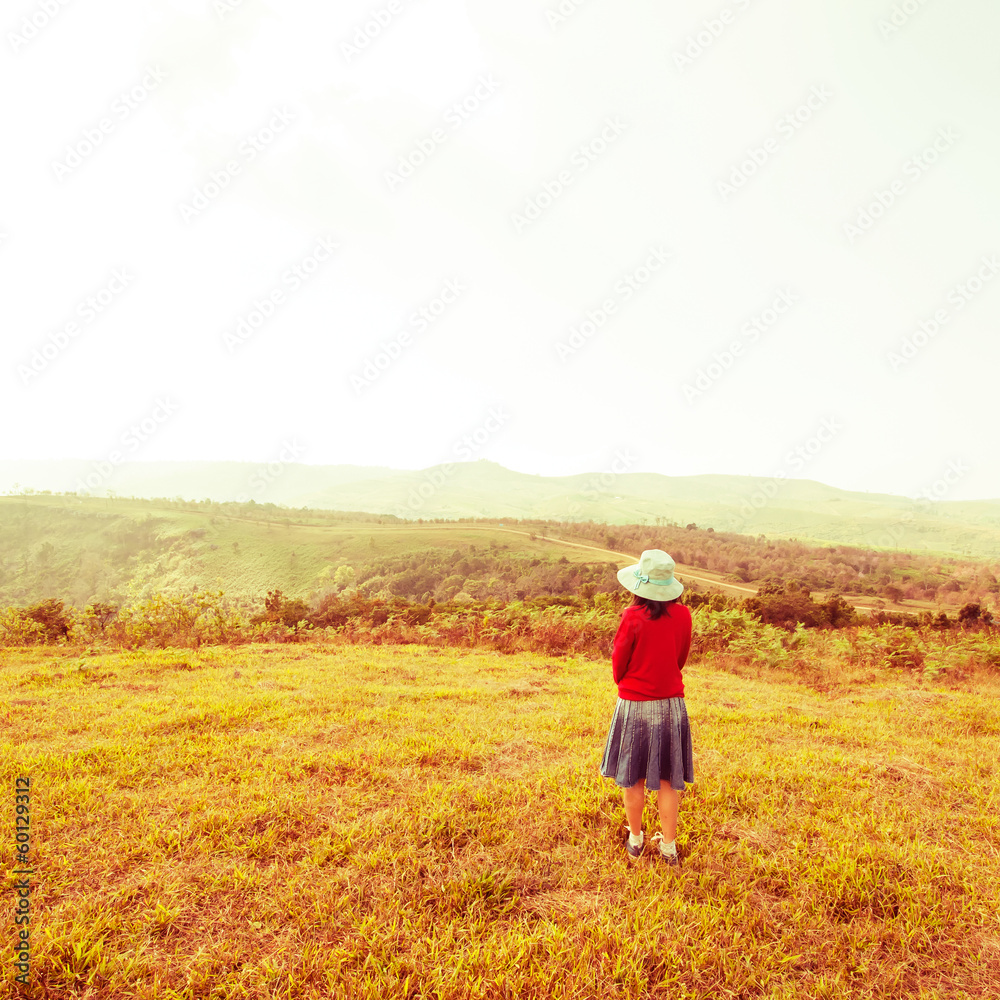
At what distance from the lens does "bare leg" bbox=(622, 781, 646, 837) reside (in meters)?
4.62

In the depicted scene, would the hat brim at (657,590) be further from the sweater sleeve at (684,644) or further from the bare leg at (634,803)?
the bare leg at (634,803)

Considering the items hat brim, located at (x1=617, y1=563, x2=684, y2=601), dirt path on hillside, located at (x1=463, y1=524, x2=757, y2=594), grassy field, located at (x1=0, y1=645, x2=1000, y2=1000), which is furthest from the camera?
dirt path on hillside, located at (x1=463, y1=524, x2=757, y2=594)

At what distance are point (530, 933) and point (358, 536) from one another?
4586 cm

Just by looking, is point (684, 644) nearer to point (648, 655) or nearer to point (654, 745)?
point (648, 655)

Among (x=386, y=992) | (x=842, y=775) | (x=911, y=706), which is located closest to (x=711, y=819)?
(x=842, y=775)

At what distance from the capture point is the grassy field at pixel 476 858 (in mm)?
3334

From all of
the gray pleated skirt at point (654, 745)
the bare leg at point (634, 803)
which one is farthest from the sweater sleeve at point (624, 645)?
the bare leg at point (634, 803)

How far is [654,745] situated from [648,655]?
0.86 meters

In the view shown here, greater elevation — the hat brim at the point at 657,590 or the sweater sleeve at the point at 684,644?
the hat brim at the point at 657,590

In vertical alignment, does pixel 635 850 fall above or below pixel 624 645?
below

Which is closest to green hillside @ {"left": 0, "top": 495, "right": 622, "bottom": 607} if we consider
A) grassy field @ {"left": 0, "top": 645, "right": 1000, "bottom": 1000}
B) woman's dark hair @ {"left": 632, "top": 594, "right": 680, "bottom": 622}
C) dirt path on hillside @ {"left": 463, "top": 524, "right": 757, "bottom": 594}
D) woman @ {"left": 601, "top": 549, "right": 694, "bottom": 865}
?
dirt path on hillside @ {"left": 463, "top": 524, "right": 757, "bottom": 594}

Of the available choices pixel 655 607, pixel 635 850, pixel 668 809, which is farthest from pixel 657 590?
pixel 635 850

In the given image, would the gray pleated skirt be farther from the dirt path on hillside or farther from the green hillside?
the dirt path on hillside

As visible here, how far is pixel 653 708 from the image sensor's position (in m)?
4.57
